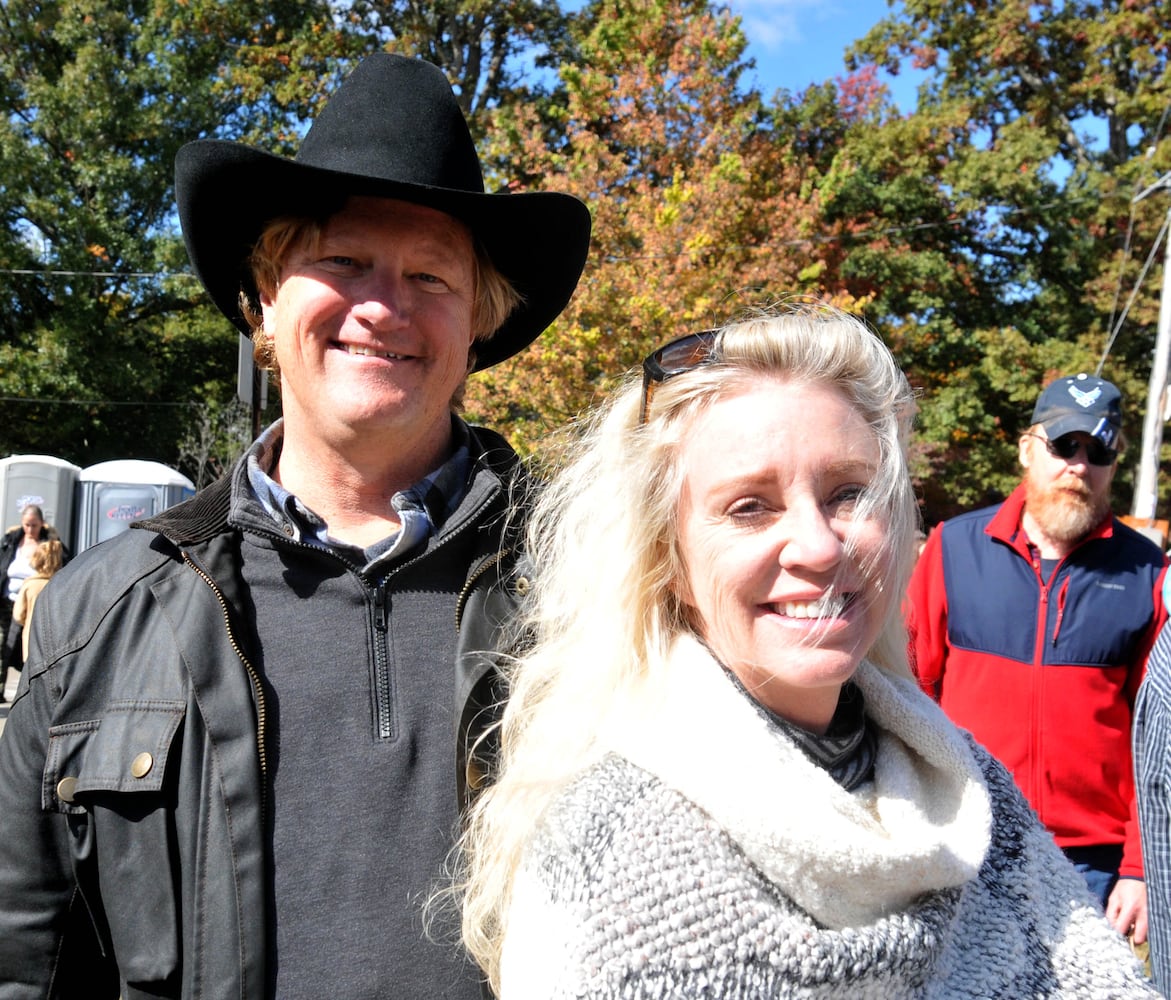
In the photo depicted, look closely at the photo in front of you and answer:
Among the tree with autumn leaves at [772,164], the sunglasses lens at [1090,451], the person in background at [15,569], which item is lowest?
the person in background at [15,569]

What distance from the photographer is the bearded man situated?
11.2 ft

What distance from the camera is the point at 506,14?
20125mm

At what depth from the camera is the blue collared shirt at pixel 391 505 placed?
5.90 ft

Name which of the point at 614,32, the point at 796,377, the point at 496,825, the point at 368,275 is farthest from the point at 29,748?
the point at 614,32

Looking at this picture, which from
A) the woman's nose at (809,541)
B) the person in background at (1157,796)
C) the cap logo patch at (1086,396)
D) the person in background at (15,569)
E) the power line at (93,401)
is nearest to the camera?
the woman's nose at (809,541)

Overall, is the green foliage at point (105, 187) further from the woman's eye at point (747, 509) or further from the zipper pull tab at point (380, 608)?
the woman's eye at point (747, 509)

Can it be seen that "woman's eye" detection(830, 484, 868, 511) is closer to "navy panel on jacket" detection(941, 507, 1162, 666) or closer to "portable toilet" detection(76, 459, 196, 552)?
"navy panel on jacket" detection(941, 507, 1162, 666)

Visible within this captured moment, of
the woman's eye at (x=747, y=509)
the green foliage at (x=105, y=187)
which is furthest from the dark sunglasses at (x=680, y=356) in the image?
the green foliage at (x=105, y=187)

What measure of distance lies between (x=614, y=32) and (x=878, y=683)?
15.5 m

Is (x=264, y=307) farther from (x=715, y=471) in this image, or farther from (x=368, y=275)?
(x=715, y=471)

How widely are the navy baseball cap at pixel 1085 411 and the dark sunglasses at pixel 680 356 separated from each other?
254cm

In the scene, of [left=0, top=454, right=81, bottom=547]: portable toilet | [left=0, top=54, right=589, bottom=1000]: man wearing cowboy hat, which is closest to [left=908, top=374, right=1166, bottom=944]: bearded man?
[left=0, top=54, right=589, bottom=1000]: man wearing cowboy hat

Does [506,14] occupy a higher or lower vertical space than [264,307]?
higher

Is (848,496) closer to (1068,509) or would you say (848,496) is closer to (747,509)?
(747,509)
